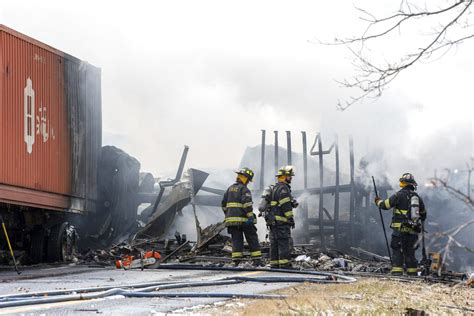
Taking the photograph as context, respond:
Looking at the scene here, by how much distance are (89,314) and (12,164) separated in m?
7.68

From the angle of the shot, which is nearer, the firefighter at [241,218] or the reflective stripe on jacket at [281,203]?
the reflective stripe on jacket at [281,203]

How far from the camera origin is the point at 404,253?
12594 millimetres

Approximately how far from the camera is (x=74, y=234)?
17.0 meters

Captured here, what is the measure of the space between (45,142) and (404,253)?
21.8 ft

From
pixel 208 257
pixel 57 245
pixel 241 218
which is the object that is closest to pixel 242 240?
pixel 241 218

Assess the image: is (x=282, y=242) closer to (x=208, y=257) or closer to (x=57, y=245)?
(x=208, y=257)

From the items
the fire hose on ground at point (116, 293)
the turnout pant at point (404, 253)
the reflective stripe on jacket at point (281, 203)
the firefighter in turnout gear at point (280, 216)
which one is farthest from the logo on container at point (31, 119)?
the turnout pant at point (404, 253)

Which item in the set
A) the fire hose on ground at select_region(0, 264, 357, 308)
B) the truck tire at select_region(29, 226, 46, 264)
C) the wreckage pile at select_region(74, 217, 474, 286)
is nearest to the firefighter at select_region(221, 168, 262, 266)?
the wreckage pile at select_region(74, 217, 474, 286)

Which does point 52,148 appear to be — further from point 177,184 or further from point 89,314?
point 89,314

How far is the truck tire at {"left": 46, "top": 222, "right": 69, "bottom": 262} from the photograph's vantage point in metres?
15.8

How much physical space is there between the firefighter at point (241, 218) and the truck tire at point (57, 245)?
437 centimetres

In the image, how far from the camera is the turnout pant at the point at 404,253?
492 inches

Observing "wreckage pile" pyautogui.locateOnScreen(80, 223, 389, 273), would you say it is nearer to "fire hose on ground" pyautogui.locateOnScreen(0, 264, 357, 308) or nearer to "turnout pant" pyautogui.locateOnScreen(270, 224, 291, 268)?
"turnout pant" pyautogui.locateOnScreen(270, 224, 291, 268)

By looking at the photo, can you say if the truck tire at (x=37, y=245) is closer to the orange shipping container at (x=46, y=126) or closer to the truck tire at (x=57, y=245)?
the truck tire at (x=57, y=245)
